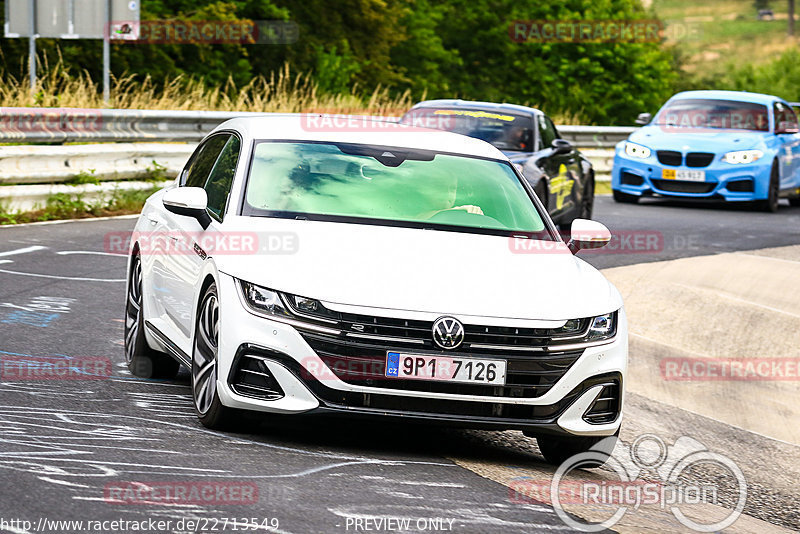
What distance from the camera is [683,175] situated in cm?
2114

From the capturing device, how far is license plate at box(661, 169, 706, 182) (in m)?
21.1

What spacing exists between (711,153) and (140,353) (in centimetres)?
1456

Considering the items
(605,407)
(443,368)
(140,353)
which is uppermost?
(443,368)

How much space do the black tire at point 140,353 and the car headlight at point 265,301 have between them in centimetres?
183

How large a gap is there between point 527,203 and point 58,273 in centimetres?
546

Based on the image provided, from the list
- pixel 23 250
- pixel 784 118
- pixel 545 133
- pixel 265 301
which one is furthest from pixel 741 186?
pixel 265 301

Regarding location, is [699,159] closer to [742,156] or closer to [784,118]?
[742,156]

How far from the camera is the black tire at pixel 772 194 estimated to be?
21.7 meters

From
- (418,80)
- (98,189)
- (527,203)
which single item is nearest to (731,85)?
(418,80)

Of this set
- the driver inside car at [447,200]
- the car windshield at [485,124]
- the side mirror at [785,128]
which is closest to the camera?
the driver inside car at [447,200]

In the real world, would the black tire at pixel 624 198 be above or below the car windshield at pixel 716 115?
below

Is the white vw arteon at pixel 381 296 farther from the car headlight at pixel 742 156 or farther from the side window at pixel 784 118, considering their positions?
the side window at pixel 784 118

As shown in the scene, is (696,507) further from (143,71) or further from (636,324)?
(143,71)

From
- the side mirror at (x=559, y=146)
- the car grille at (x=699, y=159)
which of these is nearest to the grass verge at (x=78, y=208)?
the side mirror at (x=559, y=146)
